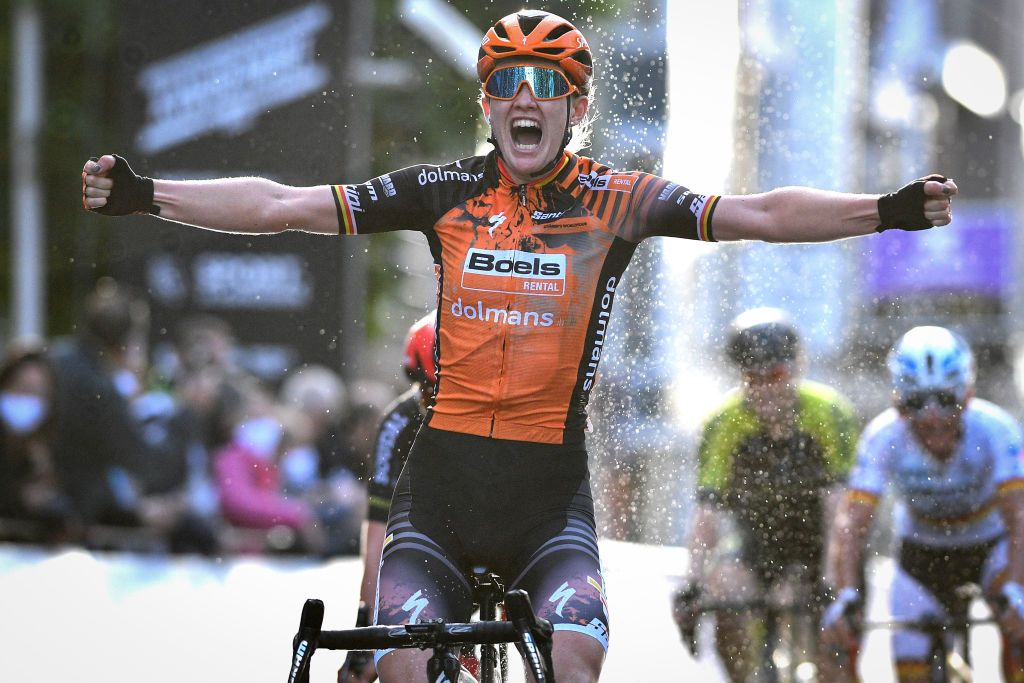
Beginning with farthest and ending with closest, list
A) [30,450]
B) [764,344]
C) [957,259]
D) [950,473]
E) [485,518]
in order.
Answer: [957,259] → [30,450] → [764,344] → [950,473] → [485,518]

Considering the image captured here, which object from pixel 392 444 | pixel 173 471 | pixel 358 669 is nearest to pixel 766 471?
pixel 392 444

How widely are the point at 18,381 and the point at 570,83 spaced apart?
8.77 metres

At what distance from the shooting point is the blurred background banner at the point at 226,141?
14.3 meters

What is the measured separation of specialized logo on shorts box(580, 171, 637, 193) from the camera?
4559 millimetres

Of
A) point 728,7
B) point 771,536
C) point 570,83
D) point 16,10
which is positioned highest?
point 16,10

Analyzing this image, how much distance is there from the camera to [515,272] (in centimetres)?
445

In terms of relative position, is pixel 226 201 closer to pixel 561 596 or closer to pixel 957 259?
pixel 561 596

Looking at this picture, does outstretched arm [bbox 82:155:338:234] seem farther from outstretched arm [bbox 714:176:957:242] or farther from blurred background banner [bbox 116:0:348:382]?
blurred background banner [bbox 116:0:348:382]

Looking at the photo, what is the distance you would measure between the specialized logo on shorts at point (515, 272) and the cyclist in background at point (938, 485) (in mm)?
3073

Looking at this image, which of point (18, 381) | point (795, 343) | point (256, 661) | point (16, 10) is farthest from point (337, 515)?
point (16, 10)

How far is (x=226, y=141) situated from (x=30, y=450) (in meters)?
3.44

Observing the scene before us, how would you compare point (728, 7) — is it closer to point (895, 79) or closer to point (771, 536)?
point (771, 536)

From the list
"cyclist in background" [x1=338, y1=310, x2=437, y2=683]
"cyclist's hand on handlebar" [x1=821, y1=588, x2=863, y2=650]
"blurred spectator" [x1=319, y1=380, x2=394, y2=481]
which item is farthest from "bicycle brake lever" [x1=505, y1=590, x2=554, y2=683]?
"blurred spectator" [x1=319, y1=380, x2=394, y2=481]

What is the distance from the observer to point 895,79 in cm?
3325
